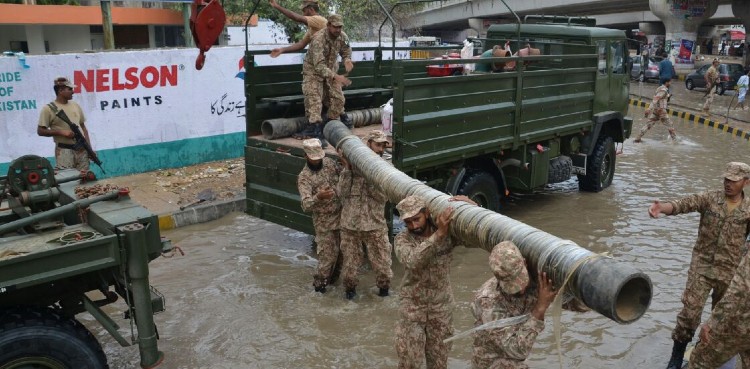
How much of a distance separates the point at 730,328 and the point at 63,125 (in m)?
6.31

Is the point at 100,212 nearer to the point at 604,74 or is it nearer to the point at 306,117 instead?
the point at 306,117

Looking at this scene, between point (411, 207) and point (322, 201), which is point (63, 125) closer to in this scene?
point (322, 201)

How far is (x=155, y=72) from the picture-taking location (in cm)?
941

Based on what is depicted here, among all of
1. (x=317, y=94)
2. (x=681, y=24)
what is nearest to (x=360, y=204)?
(x=317, y=94)

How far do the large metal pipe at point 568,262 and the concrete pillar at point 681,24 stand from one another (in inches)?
1203

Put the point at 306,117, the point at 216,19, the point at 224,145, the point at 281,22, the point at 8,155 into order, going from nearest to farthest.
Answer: the point at 216,19
the point at 306,117
the point at 8,155
the point at 224,145
the point at 281,22

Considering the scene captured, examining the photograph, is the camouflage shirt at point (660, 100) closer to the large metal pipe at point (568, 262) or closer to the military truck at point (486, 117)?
the military truck at point (486, 117)

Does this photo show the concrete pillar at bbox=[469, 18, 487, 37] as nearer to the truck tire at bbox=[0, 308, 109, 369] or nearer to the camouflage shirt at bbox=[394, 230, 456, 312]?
the camouflage shirt at bbox=[394, 230, 456, 312]

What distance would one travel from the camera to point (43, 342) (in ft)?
11.8

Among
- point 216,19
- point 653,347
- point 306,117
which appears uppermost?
point 216,19

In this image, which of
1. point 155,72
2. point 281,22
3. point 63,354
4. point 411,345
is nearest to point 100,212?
Result: point 63,354

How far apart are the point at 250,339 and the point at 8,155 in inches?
197

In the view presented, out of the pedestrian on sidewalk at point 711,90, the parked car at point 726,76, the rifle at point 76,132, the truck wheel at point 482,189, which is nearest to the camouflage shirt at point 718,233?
the truck wheel at point 482,189

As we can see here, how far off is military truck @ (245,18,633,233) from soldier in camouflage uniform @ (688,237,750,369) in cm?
→ 295
